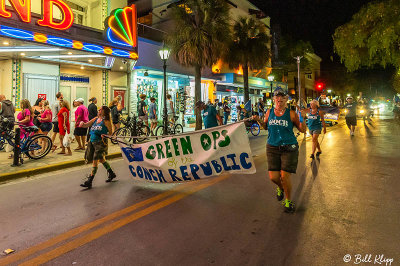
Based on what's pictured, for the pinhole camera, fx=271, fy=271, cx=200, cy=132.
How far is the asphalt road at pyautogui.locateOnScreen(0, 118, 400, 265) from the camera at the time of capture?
2.95m

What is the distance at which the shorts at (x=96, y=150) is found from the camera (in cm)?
579

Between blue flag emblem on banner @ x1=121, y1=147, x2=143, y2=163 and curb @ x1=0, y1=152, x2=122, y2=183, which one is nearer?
blue flag emblem on banner @ x1=121, y1=147, x2=143, y2=163

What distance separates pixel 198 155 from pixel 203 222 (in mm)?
1337

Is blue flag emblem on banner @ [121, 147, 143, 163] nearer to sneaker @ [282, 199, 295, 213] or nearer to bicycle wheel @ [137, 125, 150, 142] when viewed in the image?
sneaker @ [282, 199, 295, 213]

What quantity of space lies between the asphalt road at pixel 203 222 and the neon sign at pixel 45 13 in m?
6.06

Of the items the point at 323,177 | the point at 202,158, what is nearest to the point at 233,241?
the point at 202,158

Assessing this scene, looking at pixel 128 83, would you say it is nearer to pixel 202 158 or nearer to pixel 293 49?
pixel 202 158

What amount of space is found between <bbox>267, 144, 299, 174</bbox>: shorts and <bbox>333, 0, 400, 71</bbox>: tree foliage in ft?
46.8

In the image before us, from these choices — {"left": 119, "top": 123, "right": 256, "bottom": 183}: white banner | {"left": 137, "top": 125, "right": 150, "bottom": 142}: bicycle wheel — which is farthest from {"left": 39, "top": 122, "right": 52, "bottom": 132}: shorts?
{"left": 119, "top": 123, "right": 256, "bottom": 183}: white banner

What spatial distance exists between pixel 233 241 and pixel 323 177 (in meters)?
3.77

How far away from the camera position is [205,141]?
15.7 ft

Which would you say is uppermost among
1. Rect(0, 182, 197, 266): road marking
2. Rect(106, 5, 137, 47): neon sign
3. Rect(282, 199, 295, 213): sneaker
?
Rect(106, 5, 137, 47): neon sign

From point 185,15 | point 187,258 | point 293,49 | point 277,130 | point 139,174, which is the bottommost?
point 187,258

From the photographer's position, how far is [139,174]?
551 cm
